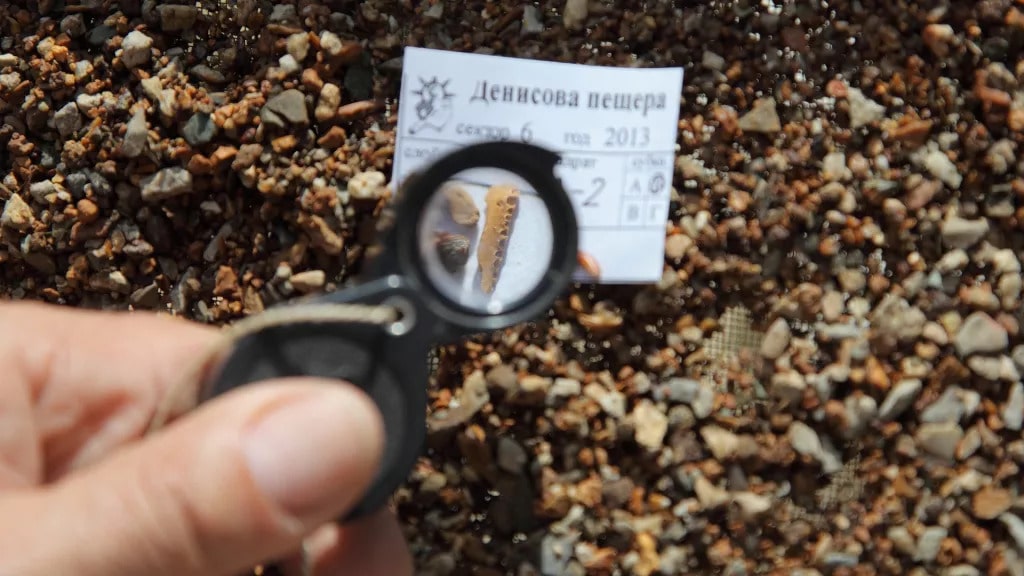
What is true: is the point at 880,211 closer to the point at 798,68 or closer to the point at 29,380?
the point at 798,68

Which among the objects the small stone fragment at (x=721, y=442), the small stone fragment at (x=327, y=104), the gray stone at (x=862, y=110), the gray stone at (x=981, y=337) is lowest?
the small stone fragment at (x=721, y=442)

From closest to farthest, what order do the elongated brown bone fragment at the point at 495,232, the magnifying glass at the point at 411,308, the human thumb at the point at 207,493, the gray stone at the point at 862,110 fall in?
the human thumb at the point at 207,493, the magnifying glass at the point at 411,308, the elongated brown bone fragment at the point at 495,232, the gray stone at the point at 862,110

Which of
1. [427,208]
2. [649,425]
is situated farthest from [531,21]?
[649,425]

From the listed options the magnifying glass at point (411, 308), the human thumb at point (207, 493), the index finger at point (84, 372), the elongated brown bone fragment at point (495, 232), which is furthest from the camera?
the elongated brown bone fragment at point (495, 232)

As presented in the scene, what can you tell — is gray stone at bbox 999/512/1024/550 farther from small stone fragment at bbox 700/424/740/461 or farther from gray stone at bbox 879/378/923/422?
small stone fragment at bbox 700/424/740/461

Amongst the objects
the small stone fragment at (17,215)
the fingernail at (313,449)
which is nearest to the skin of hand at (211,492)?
the fingernail at (313,449)

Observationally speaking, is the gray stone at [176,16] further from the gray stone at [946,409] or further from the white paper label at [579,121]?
the gray stone at [946,409]

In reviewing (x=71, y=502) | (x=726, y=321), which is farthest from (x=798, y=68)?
(x=71, y=502)

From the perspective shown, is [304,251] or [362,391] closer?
[362,391]
